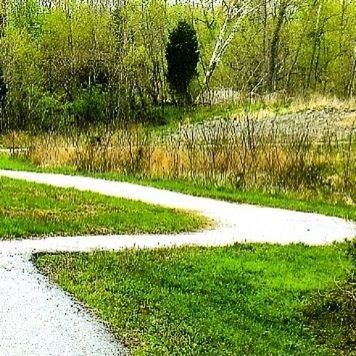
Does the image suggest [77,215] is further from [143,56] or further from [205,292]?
[143,56]

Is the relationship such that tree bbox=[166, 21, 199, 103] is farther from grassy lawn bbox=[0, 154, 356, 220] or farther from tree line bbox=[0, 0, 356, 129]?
grassy lawn bbox=[0, 154, 356, 220]

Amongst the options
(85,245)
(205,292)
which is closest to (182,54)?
(85,245)

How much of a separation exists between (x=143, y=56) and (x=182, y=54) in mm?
2705

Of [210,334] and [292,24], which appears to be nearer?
[210,334]

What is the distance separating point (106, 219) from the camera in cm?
1173

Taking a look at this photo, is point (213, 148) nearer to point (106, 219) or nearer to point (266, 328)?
point (106, 219)

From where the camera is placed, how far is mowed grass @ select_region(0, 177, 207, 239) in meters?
11.0

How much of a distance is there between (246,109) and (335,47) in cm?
1660

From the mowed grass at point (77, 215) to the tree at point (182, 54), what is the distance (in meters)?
20.9

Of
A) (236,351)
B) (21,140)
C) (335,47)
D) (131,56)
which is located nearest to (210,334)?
(236,351)

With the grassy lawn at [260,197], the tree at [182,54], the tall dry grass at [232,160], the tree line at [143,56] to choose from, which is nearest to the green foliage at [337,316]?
the grassy lawn at [260,197]

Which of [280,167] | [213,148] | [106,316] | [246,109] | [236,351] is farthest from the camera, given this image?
[246,109]

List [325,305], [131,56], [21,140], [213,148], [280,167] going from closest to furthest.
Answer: [325,305] → [280,167] → [213,148] → [21,140] → [131,56]

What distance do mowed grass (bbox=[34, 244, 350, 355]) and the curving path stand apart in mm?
273
